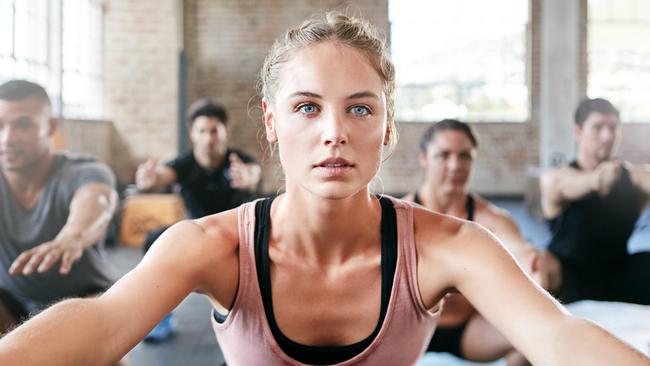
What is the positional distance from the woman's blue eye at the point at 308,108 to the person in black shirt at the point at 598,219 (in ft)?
7.34

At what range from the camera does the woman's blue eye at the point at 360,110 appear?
128 cm

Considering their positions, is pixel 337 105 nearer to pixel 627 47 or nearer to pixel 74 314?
pixel 74 314

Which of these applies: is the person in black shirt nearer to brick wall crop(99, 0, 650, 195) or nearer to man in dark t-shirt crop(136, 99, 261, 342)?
man in dark t-shirt crop(136, 99, 261, 342)

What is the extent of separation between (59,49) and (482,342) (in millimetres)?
6371

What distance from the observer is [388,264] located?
135 cm

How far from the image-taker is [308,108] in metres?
1.29

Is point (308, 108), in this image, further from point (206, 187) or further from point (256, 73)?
point (256, 73)

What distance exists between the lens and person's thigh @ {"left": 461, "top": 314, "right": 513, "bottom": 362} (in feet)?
7.84

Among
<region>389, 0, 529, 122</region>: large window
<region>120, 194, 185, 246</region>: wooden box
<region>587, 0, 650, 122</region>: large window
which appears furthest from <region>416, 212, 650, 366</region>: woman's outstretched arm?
<region>587, 0, 650, 122</region>: large window

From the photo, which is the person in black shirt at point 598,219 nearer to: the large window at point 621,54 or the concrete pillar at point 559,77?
the concrete pillar at point 559,77

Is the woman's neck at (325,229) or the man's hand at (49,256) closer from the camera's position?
the woman's neck at (325,229)

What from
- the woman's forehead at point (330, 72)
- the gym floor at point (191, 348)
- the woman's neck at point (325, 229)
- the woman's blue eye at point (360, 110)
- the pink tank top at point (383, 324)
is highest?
the woman's forehead at point (330, 72)

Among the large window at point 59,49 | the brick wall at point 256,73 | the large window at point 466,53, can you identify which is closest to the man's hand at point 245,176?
the large window at point 59,49

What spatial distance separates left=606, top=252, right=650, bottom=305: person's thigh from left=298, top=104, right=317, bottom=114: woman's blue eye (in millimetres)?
2454
